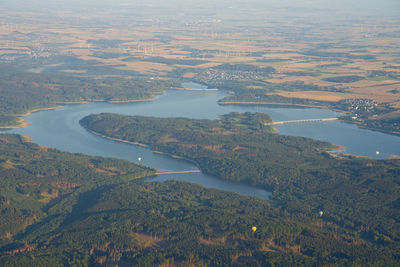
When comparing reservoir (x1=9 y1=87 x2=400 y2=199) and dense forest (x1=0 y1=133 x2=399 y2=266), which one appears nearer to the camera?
dense forest (x1=0 y1=133 x2=399 y2=266)

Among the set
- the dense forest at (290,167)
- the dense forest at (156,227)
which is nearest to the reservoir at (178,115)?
the dense forest at (290,167)

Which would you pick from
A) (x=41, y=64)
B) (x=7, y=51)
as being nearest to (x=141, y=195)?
(x=41, y=64)

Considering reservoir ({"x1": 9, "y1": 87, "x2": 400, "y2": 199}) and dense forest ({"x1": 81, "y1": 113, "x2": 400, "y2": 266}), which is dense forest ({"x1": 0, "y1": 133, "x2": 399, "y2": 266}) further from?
reservoir ({"x1": 9, "y1": 87, "x2": 400, "y2": 199})

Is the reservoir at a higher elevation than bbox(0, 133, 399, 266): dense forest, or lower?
lower

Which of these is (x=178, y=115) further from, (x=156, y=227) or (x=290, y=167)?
(x=156, y=227)

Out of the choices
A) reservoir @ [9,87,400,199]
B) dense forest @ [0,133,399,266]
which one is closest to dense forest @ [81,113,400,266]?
dense forest @ [0,133,399,266]
